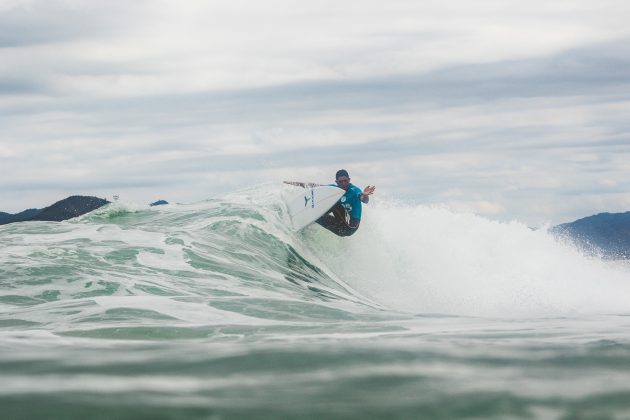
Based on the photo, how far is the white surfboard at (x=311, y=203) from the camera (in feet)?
69.8

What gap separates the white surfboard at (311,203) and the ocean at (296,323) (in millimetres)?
513

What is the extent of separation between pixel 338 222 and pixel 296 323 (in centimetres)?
1184

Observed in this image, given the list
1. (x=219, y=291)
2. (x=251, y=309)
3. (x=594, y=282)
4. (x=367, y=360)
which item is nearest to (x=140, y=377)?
(x=367, y=360)

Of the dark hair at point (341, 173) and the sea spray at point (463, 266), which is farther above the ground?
the dark hair at point (341, 173)

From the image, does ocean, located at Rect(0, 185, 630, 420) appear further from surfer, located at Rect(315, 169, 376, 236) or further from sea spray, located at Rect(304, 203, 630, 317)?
surfer, located at Rect(315, 169, 376, 236)

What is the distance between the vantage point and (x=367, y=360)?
619 centimetres

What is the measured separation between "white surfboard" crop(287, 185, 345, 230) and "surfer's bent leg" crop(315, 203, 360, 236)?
0.81 ft

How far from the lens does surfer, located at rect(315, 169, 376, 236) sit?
69.7 ft

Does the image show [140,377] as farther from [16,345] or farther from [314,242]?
[314,242]

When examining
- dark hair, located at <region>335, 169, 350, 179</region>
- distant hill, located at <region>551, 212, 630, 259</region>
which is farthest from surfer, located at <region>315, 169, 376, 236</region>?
distant hill, located at <region>551, 212, 630, 259</region>

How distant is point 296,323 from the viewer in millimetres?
10000

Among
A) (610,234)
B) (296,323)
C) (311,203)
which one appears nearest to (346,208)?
(311,203)

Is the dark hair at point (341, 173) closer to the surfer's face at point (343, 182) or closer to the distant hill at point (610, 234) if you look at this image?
the surfer's face at point (343, 182)

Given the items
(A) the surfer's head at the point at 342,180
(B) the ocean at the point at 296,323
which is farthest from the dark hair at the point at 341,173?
(B) the ocean at the point at 296,323
